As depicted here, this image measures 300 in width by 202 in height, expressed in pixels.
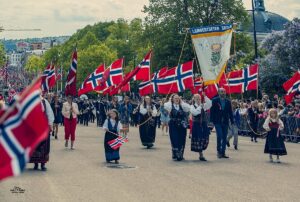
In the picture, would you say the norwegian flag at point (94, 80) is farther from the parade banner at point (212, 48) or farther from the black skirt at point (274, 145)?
the black skirt at point (274, 145)

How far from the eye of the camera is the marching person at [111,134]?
1573 cm

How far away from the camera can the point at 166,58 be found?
5891 centimetres

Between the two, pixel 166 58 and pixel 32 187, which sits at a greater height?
pixel 166 58

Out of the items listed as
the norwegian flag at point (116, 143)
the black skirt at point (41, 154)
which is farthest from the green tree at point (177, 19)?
the black skirt at point (41, 154)

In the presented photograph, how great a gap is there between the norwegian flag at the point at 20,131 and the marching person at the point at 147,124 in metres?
16.4

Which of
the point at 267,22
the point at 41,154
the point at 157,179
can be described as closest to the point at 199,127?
the point at 41,154

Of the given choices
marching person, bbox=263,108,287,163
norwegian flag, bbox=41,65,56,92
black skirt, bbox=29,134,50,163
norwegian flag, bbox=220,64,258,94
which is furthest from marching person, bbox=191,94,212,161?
norwegian flag, bbox=41,65,56,92

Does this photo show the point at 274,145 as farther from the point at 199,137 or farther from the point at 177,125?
the point at 177,125

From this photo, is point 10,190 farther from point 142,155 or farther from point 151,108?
point 151,108

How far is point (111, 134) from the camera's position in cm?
1614

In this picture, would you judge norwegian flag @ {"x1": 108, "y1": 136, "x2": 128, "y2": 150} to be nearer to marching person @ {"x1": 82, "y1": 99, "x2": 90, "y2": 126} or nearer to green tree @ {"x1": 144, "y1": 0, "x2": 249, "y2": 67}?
marching person @ {"x1": 82, "y1": 99, "x2": 90, "y2": 126}

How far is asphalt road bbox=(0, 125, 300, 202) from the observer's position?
405 inches

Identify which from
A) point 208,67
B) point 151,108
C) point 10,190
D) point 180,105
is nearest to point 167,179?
point 10,190

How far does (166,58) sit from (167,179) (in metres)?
46.8
